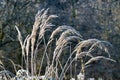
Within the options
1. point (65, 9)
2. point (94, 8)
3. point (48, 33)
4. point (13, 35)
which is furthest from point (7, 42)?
point (94, 8)

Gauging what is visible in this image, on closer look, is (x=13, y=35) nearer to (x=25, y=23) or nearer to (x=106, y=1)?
(x=25, y=23)

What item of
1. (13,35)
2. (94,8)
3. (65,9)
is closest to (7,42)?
(13,35)

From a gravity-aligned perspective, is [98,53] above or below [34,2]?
below

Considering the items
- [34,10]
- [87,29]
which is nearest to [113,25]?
[87,29]

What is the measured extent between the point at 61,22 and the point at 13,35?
1.49 m

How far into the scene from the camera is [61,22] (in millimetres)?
11664

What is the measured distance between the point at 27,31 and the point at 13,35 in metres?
0.38

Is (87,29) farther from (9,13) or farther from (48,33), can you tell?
(9,13)

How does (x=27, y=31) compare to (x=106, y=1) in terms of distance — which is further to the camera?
(x=106, y=1)

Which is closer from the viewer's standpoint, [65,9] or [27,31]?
[27,31]

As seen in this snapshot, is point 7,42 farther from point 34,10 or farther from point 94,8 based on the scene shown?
point 94,8

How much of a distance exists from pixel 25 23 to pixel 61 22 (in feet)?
3.73

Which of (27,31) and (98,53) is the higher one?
(27,31)

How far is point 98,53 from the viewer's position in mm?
11398
